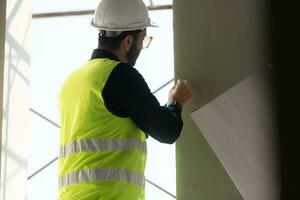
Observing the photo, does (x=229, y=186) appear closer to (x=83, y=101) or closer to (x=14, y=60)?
(x=83, y=101)

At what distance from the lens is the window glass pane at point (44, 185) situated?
7.08 feet

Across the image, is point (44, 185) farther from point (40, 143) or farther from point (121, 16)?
point (121, 16)

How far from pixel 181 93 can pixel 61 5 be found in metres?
0.81

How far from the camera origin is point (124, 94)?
141 centimetres

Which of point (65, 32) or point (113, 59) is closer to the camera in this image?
point (113, 59)

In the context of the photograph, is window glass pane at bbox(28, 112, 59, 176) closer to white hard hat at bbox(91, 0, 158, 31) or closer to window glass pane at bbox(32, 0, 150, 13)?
window glass pane at bbox(32, 0, 150, 13)

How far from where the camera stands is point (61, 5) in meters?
2.18

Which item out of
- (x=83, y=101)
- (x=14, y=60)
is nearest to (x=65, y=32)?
(x=14, y=60)

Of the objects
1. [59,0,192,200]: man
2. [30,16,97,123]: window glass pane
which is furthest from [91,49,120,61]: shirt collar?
[30,16,97,123]: window glass pane

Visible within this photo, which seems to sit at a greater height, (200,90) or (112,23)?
(112,23)

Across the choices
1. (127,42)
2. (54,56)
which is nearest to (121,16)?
(127,42)

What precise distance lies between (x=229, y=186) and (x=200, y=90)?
32cm

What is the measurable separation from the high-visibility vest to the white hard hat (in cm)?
14

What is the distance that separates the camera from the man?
1.43 metres
